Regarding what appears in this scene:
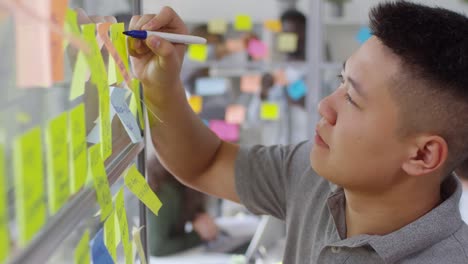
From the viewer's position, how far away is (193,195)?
10.0 ft

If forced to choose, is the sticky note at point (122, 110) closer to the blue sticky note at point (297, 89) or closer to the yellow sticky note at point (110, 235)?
the yellow sticky note at point (110, 235)

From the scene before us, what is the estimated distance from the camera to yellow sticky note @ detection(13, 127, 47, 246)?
455 mm

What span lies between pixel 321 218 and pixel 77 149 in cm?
63

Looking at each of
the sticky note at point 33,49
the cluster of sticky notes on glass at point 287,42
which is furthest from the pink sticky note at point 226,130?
the sticky note at point 33,49

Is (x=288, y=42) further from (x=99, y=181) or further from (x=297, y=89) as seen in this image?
(x=99, y=181)

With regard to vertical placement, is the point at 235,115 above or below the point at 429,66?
below

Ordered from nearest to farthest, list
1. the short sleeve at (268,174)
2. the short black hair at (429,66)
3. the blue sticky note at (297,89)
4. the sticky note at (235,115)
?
the short black hair at (429,66) → the short sleeve at (268,174) → the blue sticky note at (297,89) → the sticky note at (235,115)

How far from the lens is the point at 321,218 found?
1138 millimetres

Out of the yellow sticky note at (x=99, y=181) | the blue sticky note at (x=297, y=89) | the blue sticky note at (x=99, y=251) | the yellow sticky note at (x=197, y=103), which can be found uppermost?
the yellow sticky note at (x=99, y=181)

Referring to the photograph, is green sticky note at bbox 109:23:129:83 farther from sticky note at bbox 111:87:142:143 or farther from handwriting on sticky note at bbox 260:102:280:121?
handwriting on sticky note at bbox 260:102:280:121

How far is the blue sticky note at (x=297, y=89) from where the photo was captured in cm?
329

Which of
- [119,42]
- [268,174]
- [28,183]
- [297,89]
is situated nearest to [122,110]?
[119,42]

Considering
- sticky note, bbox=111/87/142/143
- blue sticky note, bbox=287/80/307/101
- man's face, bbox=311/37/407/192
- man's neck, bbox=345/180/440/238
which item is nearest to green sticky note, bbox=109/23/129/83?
sticky note, bbox=111/87/142/143

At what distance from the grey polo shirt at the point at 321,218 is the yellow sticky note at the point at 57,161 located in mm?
592
